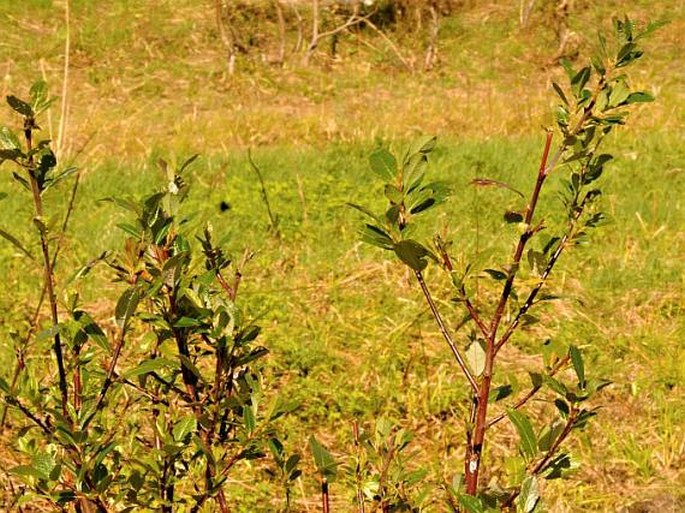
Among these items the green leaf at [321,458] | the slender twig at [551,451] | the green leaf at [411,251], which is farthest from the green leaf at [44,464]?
the slender twig at [551,451]

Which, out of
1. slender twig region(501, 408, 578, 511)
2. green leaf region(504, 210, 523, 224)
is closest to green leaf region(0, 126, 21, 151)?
green leaf region(504, 210, 523, 224)

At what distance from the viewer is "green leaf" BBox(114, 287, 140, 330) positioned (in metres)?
1.37

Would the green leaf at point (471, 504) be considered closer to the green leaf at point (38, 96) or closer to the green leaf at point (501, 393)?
the green leaf at point (501, 393)

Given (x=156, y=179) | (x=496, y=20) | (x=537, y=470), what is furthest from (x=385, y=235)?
(x=496, y=20)

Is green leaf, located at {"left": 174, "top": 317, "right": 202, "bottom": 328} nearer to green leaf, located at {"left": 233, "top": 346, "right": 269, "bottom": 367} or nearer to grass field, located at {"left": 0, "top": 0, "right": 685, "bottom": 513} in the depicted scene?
green leaf, located at {"left": 233, "top": 346, "right": 269, "bottom": 367}

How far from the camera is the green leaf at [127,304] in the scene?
1367 mm

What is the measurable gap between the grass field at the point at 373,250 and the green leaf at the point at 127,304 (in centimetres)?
57

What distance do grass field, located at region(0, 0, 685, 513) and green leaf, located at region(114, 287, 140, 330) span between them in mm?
565

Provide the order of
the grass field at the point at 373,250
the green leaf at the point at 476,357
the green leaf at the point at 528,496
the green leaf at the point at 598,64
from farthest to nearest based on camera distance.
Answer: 1. the grass field at the point at 373,250
2. the green leaf at the point at 476,357
3. the green leaf at the point at 598,64
4. the green leaf at the point at 528,496

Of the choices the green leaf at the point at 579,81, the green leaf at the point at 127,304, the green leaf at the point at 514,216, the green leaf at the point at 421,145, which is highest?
the green leaf at the point at 579,81

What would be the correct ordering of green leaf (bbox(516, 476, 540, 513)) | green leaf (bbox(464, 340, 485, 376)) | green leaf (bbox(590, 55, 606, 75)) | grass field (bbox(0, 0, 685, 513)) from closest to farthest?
green leaf (bbox(516, 476, 540, 513)) < green leaf (bbox(590, 55, 606, 75)) < green leaf (bbox(464, 340, 485, 376)) < grass field (bbox(0, 0, 685, 513))

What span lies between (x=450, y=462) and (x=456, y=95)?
347 inches

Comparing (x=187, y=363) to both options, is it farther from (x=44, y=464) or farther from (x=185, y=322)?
(x=44, y=464)

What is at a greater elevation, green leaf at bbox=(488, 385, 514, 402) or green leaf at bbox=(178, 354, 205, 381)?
green leaf at bbox=(178, 354, 205, 381)
